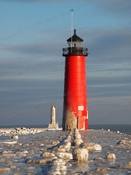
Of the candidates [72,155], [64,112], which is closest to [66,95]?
[64,112]

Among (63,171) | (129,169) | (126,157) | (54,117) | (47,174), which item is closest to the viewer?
(47,174)

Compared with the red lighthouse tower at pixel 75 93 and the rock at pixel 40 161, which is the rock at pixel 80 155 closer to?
the rock at pixel 40 161

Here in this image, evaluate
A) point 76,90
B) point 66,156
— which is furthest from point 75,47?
point 66,156

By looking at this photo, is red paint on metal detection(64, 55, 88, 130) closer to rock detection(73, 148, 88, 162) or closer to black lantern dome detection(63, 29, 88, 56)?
black lantern dome detection(63, 29, 88, 56)

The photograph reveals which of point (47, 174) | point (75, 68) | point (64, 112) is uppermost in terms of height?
point (75, 68)

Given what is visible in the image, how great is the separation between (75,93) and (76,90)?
7.9 inches

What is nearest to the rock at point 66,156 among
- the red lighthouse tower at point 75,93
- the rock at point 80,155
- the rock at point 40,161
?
the rock at point 80,155

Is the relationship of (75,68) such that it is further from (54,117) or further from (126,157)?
(126,157)

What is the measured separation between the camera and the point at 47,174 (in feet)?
23.2

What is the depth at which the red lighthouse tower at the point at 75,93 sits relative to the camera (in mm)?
30375

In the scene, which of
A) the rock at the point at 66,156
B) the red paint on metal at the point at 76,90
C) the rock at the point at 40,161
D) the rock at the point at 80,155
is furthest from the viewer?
the red paint on metal at the point at 76,90

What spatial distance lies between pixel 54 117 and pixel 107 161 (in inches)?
1304

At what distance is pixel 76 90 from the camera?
3038 centimetres

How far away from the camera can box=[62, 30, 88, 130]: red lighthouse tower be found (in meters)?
30.4
